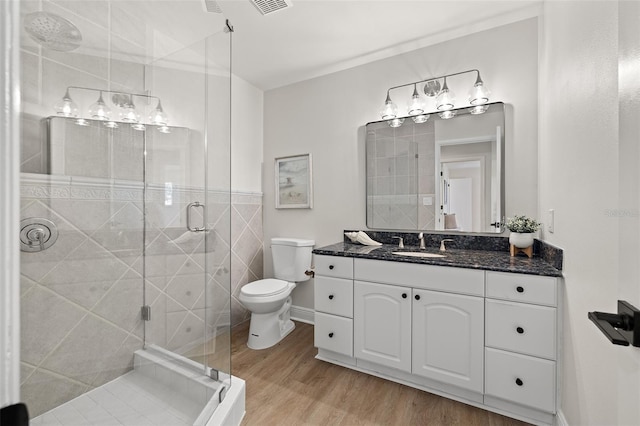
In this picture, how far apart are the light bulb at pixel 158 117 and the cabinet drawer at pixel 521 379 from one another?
219 cm

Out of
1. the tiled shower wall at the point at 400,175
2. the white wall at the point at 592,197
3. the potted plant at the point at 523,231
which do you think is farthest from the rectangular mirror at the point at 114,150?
the potted plant at the point at 523,231

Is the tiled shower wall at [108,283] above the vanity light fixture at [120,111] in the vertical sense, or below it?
below

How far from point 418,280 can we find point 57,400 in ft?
5.90

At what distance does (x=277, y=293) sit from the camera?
2191 millimetres

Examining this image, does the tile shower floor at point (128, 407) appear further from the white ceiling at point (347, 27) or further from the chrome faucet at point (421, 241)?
the white ceiling at point (347, 27)

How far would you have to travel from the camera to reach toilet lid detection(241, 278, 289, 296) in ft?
7.03

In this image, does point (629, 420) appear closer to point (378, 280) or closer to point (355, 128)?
point (378, 280)

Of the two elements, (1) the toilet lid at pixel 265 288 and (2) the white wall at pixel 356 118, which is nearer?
(2) the white wall at pixel 356 118

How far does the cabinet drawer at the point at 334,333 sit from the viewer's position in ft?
6.20

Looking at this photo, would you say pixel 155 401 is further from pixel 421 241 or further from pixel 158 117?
pixel 421 241

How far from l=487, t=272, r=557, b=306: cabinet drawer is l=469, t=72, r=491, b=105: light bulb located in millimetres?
1220

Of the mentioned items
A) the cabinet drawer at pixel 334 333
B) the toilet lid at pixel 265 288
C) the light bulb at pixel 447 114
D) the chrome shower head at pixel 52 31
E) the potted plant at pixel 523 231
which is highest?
the light bulb at pixel 447 114

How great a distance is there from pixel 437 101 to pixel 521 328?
5.30 ft

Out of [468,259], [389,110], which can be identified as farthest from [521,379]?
[389,110]
